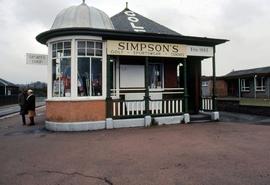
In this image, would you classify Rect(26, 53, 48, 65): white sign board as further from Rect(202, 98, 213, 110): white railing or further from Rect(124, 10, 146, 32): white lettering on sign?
Rect(202, 98, 213, 110): white railing

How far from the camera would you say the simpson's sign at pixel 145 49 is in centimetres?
1209

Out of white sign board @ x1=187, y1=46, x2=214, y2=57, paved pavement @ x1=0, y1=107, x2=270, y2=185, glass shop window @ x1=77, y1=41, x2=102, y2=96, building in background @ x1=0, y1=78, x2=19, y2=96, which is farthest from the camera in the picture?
building in background @ x1=0, y1=78, x2=19, y2=96

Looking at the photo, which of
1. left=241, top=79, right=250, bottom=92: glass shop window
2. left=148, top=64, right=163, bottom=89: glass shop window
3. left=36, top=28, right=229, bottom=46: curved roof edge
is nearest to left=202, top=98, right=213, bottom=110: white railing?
left=148, top=64, right=163, bottom=89: glass shop window

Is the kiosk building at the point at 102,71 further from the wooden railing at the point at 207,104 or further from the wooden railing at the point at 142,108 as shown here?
the wooden railing at the point at 207,104

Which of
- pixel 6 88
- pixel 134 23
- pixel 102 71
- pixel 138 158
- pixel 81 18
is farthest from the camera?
pixel 6 88

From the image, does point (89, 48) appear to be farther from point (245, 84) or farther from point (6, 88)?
point (6, 88)

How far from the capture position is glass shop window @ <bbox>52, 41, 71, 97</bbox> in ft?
38.3

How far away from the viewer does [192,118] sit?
1389cm

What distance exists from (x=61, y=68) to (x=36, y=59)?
5.12 ft

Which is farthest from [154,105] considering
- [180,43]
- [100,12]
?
[100,12]

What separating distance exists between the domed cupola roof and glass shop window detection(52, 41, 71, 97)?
39.8 inches

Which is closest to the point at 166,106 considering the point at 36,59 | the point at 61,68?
Result: the point at 61,68

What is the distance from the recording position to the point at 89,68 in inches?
463

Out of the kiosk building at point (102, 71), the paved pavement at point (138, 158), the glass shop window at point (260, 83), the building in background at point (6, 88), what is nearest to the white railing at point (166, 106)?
the kiosk building at point (102, 71)
